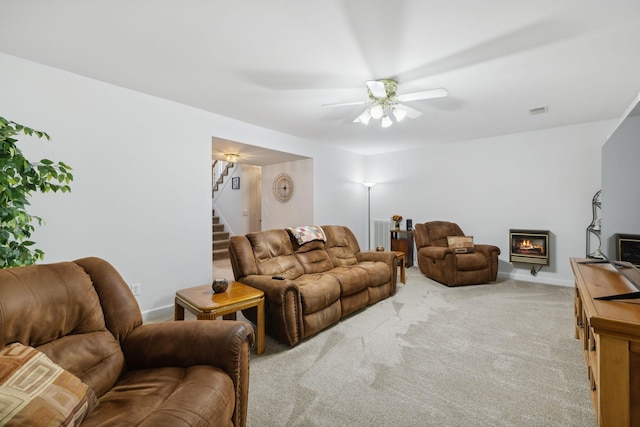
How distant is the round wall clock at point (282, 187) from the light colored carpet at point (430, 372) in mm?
2919

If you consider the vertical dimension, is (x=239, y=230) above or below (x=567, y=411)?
above

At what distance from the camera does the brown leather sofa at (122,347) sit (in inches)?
42.7

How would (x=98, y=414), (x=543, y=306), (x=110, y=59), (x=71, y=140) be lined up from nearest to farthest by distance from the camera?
(x=98, y=414) → (x=110, y=59) → (x=71, y=140) → (x=543, y=306)

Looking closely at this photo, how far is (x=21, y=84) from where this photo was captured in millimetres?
2373

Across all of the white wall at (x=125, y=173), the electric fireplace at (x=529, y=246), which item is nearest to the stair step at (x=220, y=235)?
the white wall at (x=125, y=173)

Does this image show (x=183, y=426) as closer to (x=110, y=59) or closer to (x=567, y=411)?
(x=567, y=411)

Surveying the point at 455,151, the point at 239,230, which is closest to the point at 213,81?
the point at 455,151

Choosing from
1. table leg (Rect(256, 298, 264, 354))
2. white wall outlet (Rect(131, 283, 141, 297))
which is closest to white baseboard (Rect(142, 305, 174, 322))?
white wall outlet (Rect(131, 283, 141, 297))

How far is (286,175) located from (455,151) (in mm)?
3174

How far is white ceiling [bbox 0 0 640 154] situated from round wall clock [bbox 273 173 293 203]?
211 cm

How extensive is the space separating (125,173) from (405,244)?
455cm

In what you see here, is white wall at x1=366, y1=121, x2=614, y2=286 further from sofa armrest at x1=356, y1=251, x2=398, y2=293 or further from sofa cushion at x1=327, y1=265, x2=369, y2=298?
sofa cushion at x1=327, y1=265, x2=369, y2=298

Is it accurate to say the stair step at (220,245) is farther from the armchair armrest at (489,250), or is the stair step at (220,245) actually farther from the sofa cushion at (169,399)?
the sofa cushion at (169,399)

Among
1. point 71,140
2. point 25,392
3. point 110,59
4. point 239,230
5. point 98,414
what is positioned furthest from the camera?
point 239,230
